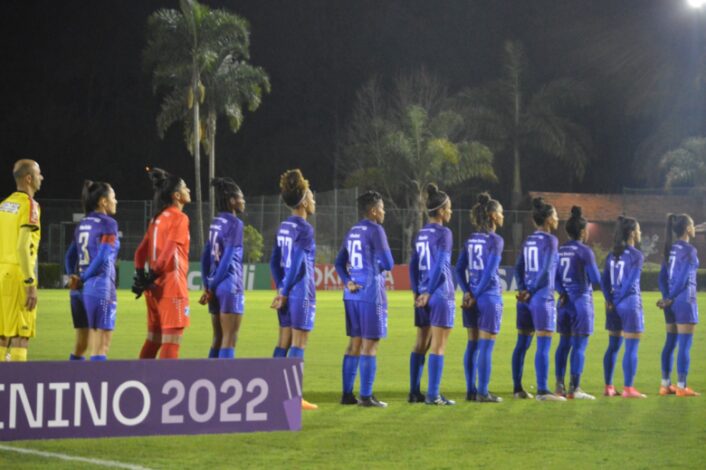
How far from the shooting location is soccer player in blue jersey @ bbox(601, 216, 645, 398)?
13953 mm

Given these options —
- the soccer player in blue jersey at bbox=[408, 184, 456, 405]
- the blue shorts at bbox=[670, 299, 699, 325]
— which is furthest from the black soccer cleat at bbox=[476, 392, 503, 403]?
the blue shorts at bbox=[670, 299, 699, 325]

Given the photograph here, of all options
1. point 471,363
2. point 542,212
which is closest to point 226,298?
point 471,363

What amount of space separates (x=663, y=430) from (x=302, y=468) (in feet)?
12.9

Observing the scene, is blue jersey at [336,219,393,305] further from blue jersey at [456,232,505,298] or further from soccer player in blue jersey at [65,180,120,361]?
soccer player in blue jersey at [65,180,120,361]

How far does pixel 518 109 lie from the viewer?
74.6 meters

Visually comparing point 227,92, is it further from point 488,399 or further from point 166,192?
point 166,192

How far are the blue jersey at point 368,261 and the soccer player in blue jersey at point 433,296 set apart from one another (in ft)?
1.30

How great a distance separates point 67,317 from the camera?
96.2 ft

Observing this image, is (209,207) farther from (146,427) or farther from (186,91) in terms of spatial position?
(146,427)

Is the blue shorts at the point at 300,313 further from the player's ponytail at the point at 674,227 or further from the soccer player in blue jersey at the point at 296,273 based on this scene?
the player's ponytail at the point at 674,227

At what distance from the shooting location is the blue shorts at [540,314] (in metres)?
13.7

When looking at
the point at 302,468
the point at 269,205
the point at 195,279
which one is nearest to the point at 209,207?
the point at 269,205

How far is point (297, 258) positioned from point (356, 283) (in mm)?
705

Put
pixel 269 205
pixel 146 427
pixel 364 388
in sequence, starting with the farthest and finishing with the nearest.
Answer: pixel 269 205 < pixel 364 388 < pixel 146 427
